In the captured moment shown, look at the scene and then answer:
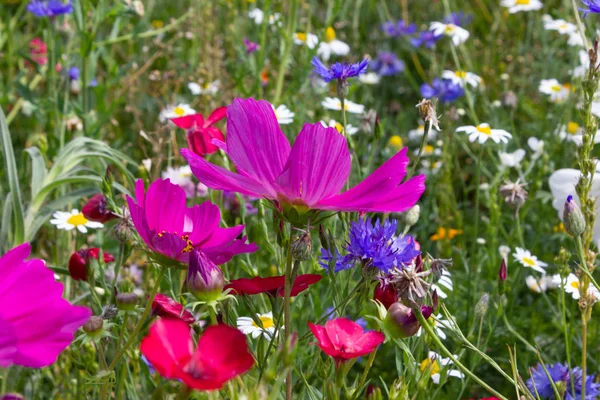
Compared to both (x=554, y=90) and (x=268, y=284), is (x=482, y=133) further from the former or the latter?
(x=268, y=284)

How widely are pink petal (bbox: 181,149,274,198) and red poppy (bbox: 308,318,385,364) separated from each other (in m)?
0.12

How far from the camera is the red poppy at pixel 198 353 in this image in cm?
50

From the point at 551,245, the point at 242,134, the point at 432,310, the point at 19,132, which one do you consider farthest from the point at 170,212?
the point at 19,132

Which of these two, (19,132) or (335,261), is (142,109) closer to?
(19,132)

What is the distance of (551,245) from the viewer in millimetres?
1598

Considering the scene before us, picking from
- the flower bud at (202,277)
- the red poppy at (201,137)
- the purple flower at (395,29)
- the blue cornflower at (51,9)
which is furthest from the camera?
the purple flower at (395,29)

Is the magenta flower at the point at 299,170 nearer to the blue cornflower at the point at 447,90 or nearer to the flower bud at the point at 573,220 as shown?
the flower bud at the point at 573,220

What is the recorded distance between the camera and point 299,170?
2.13ft

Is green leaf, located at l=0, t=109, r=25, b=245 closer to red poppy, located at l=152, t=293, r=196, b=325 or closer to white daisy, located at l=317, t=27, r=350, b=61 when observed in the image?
red poppy, located at l=152, t=293, r=196, b=325

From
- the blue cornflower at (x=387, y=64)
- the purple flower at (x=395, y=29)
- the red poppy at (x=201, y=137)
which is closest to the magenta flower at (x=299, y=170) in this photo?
the red poppy at (x=201, y=137)

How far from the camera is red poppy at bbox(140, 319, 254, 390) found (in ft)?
1.63

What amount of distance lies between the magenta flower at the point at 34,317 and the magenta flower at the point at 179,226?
0.14 metres

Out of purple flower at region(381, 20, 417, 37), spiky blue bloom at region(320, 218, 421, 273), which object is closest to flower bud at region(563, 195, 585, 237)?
spiky blue bloom at region(320, 218, 421, 273)

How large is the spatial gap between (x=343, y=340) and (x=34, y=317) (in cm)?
25
